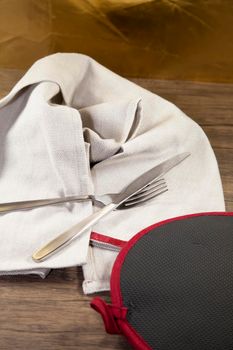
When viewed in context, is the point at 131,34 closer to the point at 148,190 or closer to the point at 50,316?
the point at 148,190

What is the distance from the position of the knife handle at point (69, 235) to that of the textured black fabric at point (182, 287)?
4cm

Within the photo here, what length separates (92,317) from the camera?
36cm

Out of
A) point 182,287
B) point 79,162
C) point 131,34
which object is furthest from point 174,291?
point 131,34

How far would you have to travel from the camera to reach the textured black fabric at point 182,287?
33cm

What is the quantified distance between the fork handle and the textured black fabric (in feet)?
0.23

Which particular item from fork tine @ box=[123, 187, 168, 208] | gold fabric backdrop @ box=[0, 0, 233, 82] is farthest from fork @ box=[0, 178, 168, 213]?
gold fabric backdrop @ box=[0, 0, 233, 82]

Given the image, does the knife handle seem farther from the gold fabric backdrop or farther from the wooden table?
the gold fabric backdrop

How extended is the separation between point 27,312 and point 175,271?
0.39 ft

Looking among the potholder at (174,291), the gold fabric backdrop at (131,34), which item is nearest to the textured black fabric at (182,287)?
the potholder at (174,291)

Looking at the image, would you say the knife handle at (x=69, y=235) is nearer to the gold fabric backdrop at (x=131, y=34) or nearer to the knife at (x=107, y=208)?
the knife at (x=107, y=208)

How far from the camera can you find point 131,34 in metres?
0.55

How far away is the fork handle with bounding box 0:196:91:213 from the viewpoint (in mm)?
389

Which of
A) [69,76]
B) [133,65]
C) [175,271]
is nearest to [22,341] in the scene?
[175,271]

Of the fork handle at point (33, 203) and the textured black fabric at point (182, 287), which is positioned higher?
the fork handle at point (33, 203)
